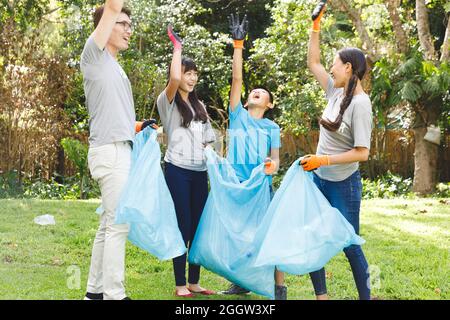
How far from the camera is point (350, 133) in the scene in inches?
140

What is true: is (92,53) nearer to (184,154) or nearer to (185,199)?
(184,154)

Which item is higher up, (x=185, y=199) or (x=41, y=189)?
(x=185, y=199)

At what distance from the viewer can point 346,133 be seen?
3.56 metres

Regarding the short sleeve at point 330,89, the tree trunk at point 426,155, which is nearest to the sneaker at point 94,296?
the short sleeve at point 330,89

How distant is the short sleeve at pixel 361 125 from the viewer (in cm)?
346

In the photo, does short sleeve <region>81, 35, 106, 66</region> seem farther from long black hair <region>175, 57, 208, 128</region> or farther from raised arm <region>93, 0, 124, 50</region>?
long black hair <region>175, 57, 208, 128</region>

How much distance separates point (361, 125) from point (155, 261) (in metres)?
2.24

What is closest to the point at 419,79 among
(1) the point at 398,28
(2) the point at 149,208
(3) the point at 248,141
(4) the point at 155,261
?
(1) the point at 398,28

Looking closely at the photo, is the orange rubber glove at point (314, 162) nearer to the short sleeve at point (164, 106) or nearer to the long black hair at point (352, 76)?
the long black hair at point (352, 76)

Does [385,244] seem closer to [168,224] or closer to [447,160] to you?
[168,224]

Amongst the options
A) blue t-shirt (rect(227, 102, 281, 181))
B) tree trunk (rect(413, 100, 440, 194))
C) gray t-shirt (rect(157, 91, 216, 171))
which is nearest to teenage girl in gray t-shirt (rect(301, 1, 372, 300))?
blue t-shirt (rect(227, 102, 281, 181))

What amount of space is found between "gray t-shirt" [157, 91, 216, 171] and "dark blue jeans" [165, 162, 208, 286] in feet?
0.15
